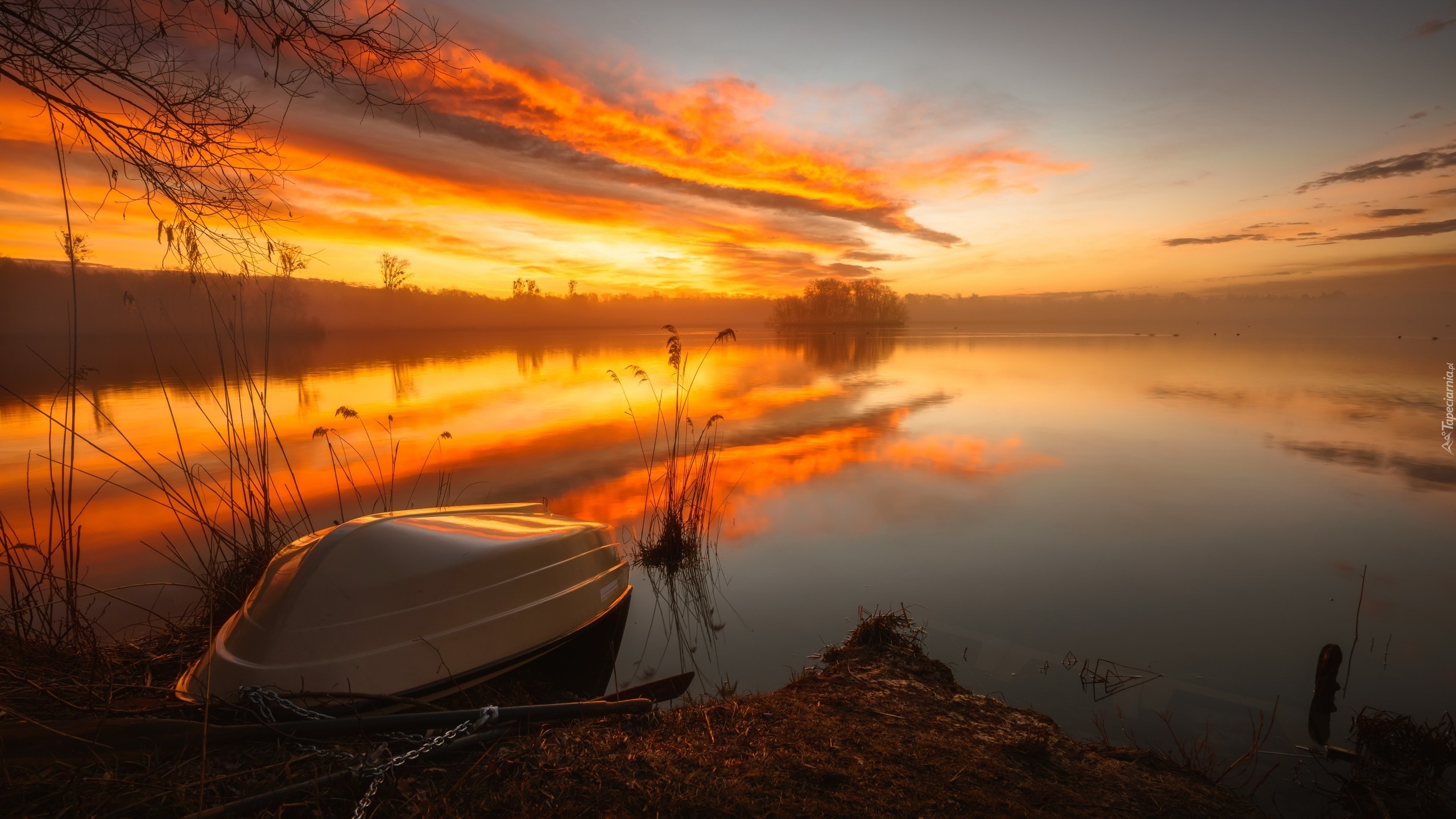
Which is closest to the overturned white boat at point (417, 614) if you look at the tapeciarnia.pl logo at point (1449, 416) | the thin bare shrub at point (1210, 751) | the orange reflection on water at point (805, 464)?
the orange reflection on water at point (805, 464)

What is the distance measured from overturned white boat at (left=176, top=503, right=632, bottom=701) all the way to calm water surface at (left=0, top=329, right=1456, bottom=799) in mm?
768

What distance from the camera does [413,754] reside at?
96.9 inches

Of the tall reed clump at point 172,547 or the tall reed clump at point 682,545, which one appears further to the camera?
the tall reed clump at point 682,545

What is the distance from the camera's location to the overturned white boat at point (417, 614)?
10.0 feet

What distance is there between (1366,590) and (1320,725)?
3.04 meters

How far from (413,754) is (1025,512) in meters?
7.41

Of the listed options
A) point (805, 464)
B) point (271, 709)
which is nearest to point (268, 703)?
point (271, 709)

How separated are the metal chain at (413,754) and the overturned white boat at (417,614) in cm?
67

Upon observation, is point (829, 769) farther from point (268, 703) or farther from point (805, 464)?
point (805, 464)

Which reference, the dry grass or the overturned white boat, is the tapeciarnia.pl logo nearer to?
the dry grass

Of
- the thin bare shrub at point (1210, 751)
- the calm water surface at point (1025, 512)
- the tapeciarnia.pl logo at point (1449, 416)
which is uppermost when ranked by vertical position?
the tapeciarnia.pl logo at point (1449, 416)

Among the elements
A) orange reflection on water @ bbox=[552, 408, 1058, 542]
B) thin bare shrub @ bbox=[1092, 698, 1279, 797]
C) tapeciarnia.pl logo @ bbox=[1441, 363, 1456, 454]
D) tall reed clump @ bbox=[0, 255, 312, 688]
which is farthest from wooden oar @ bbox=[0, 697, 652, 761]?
tapeciarnia.pl logo @ bbox=[1441, 363, 1456, 454]

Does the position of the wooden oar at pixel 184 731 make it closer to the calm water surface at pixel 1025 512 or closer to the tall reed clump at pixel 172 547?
the tall reed clump at pixel 172 547

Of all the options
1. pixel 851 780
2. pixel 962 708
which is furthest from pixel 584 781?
pixel 962 708
